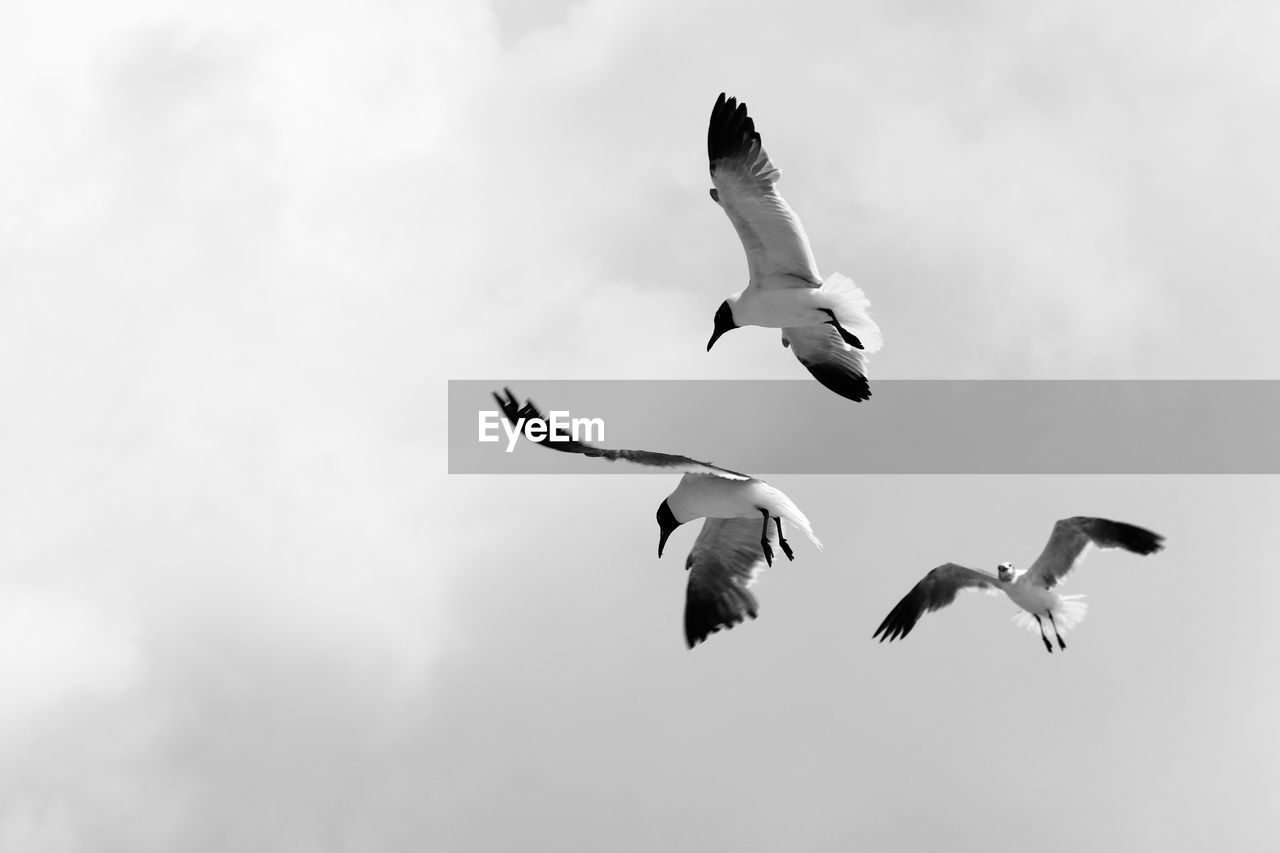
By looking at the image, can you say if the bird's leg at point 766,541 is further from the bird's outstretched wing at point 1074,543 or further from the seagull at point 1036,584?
the bird's outstretched wing at point 1074,543

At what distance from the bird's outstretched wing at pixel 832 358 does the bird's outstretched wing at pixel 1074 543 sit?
3111 mm

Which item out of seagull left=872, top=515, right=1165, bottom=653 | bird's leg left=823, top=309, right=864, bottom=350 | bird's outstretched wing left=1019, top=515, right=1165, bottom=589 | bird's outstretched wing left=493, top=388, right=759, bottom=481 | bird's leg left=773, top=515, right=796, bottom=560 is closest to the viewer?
bird's outstretched wing left=493, top=388, right=759, bottom=481

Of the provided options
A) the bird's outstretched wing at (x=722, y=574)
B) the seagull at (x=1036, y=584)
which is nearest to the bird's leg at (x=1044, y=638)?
the seagull at (x=1036, y=584)

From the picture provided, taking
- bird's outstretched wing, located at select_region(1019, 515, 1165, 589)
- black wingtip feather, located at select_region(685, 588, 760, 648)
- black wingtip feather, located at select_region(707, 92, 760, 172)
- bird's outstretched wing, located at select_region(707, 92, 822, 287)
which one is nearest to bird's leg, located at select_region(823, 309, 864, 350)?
bird's outstretched wing, located at select_region(707, 92, 822, 287)

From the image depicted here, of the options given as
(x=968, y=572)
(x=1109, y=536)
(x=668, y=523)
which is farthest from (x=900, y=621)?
(x=668, y=523)

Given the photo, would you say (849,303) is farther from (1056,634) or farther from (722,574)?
(1056,634)

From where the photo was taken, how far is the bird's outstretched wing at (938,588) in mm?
22922

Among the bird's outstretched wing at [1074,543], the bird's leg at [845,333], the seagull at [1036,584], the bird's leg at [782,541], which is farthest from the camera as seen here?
the seagull at [1036,584]

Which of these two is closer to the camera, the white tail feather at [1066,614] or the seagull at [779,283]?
the seagull at [779,283]

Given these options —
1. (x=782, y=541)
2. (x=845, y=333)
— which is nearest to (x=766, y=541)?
(x=782, y=541)

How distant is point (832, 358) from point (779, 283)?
1688mm

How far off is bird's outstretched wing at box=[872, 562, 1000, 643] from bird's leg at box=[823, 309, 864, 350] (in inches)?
152

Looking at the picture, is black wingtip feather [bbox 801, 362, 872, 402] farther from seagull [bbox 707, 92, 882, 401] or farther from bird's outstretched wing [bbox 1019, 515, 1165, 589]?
bird's outstretched wing [bbox 1019, 515, 1165, 589]

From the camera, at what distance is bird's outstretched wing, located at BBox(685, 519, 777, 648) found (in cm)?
2020
